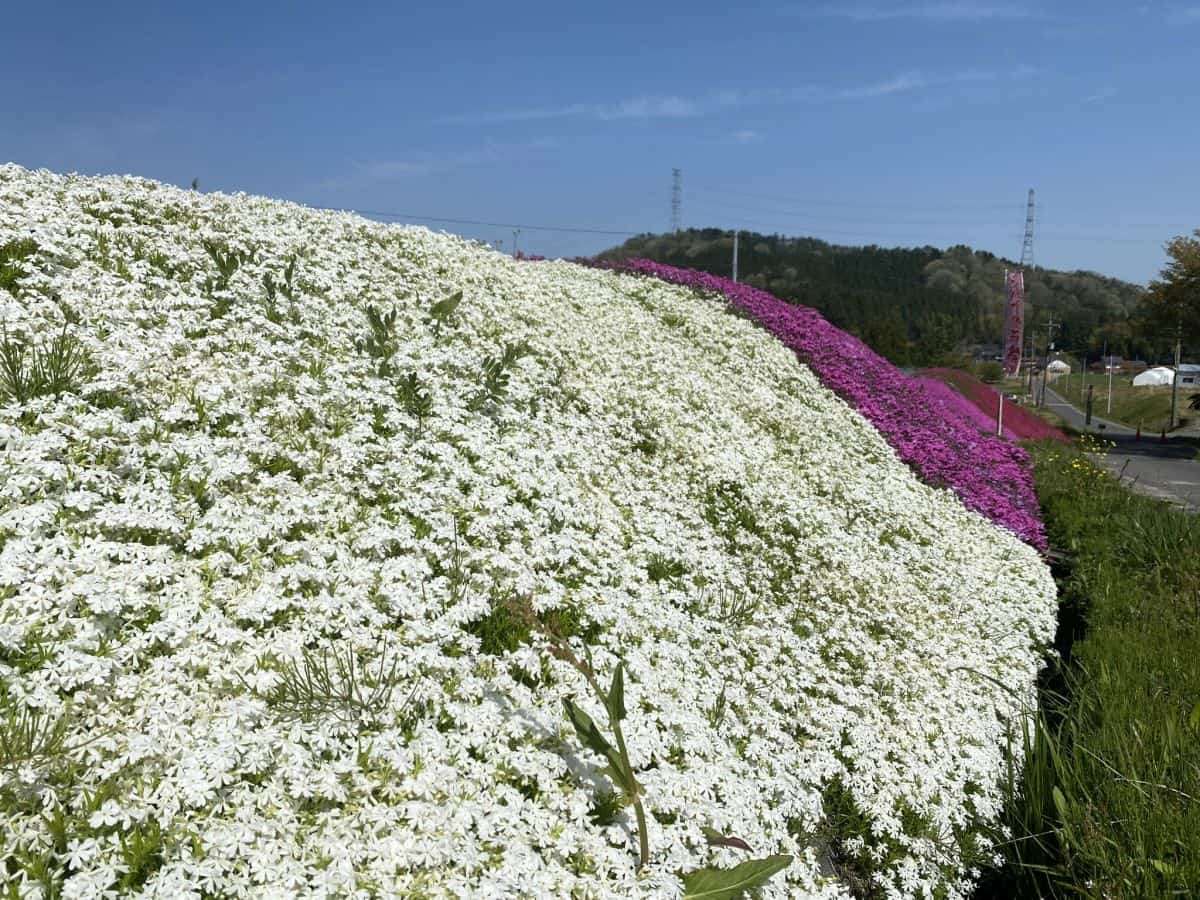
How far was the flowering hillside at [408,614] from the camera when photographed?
373cm

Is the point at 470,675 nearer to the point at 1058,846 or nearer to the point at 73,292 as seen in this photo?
the point at 1058,846

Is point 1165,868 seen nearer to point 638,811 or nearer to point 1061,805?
point 1061,805

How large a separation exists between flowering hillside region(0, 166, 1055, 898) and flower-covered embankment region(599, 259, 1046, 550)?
454cm

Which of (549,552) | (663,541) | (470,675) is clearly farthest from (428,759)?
(663,541)

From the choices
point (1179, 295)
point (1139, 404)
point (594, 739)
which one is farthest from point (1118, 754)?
point (1139, 404)

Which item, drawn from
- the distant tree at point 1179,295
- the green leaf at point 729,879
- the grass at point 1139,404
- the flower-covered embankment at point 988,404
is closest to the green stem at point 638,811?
the green leaf at point 729,879

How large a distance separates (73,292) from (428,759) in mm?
5784

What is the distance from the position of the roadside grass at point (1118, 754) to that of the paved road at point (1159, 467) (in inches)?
258

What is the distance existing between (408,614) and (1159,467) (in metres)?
44.7

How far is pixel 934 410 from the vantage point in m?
20.4

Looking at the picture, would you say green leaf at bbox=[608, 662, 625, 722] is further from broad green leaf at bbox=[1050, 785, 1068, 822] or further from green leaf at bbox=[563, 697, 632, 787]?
broad green leaf at bbox=[1050, 785, 1068, 822]

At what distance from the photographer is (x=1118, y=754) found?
5727mm

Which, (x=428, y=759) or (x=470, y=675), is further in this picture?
(x=470, y=675)

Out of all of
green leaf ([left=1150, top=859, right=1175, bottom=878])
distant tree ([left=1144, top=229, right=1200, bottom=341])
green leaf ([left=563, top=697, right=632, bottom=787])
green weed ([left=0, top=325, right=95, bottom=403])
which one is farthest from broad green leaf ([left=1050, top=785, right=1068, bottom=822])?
distant tree ([left=1144, top=229, right=1200, bottom=341])
